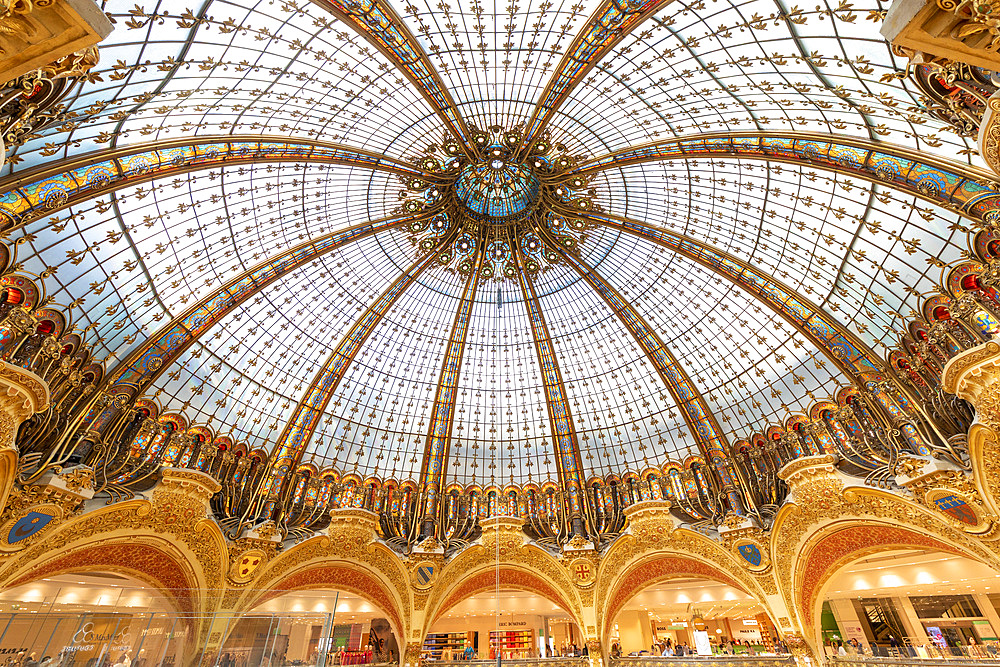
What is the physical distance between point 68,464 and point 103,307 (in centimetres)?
637

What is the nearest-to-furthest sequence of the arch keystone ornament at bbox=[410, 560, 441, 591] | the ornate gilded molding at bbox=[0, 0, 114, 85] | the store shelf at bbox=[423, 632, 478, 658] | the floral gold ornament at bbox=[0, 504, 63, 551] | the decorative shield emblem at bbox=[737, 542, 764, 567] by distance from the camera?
the ornate gilded molding at bbox=[0, 0, 114, 85] < the floral gold ornament at bbox=[0, 504, 63, 551] < the decorative shield emblem at bbox=[737, 542, 764, 567] < the arch keystone ornament at bbox=[410, 560, 441, 591] < the store shelf at bbox=[423, 632, 478, 658]

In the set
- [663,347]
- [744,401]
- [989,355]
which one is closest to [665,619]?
[744,401]

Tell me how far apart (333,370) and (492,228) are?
12.1 meters

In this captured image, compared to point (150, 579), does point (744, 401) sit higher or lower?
higher

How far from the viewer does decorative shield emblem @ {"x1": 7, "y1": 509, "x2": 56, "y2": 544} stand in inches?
715

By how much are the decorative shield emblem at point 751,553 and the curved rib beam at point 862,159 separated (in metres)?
17.3

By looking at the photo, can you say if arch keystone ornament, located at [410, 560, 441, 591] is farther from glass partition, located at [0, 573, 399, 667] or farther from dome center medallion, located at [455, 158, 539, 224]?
dome center medallion, located at [455, 158, 539, 224]

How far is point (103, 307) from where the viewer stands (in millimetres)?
20062

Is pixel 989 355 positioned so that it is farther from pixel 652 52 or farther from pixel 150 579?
pixel 150 579

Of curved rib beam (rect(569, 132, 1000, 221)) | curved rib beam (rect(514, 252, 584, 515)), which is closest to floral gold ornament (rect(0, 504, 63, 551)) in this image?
curved rib beam (rect(514, 252, 584, 515))

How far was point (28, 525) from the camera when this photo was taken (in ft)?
60.6

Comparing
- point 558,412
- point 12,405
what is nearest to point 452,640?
point 558,412

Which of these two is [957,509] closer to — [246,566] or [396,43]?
A: [396,43]

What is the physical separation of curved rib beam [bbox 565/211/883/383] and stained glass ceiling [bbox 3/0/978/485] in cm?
55
